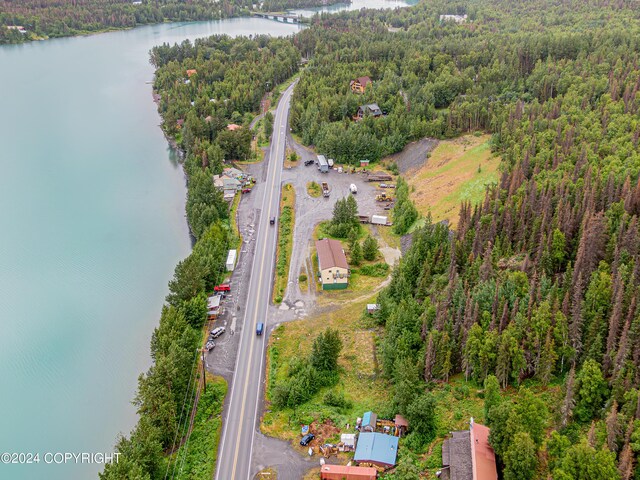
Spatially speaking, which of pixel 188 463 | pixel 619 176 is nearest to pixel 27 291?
pixel 188 463

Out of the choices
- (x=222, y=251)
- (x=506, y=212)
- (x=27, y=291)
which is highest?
(x=506, y=212)

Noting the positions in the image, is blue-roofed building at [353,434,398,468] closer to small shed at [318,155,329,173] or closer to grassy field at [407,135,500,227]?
grassy field at [407,135,500,227]

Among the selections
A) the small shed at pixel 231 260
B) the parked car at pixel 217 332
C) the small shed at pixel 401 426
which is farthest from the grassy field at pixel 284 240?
the small shed at pixel 401 426

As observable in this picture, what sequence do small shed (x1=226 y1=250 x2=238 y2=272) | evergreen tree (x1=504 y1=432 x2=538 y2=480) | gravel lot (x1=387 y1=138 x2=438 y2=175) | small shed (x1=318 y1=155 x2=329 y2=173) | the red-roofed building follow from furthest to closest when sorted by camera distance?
gravel lot (x1=387 y1=138 x2=438 y2=175) → small shed (x1=318 y1=155 x2=329 y2=173) → small shed (x1=226 y1=250 x2=238 y2=272) → the red-roofed building → evergreen tree (x1=504 y1=432 x2=538 y2=480)

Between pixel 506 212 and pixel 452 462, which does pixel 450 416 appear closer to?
pixel 452 462

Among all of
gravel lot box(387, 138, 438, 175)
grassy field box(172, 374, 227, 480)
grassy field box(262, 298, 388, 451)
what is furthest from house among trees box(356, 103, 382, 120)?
grassy field box(172, 374, 227, 480)

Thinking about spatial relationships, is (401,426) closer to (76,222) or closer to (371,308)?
(371,308)
